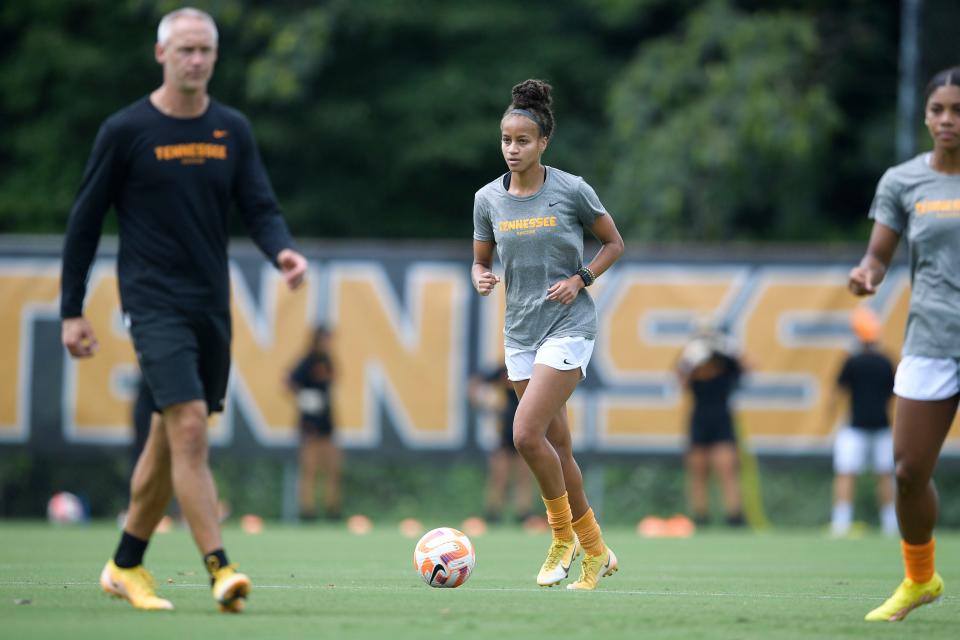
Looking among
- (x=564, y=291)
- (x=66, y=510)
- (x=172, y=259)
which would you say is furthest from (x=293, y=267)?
(x=66, y=510)

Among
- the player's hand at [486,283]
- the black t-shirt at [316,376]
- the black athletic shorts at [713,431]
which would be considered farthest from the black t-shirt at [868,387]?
the player's hand at [486,283]

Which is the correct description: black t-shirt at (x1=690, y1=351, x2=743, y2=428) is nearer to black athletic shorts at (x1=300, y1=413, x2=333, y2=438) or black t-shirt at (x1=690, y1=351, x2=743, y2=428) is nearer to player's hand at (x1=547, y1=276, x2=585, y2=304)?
black athletic shorts at (x1=300, y1=413, x2=333, y2=438)

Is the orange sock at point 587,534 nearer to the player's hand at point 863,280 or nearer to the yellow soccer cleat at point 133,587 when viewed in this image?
the player's hand at point 863,280

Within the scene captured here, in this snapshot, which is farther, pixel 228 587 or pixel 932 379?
pixel 932 379

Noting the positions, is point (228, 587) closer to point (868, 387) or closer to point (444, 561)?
point (444, 561)

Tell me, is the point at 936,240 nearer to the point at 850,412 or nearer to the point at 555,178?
the point at 555,178

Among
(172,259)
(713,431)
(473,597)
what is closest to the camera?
(172,259)

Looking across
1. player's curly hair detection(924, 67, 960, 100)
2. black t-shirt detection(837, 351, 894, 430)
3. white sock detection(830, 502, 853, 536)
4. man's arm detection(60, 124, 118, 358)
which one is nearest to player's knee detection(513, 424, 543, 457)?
man's arm detection(60, 124, 118, 358)

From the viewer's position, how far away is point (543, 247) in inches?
327

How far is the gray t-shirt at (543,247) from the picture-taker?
830 cm

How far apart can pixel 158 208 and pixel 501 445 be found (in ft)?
40.8

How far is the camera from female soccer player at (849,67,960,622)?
22.6 feet

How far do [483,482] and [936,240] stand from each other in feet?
49.1

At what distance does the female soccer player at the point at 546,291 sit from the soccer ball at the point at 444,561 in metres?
0.48
